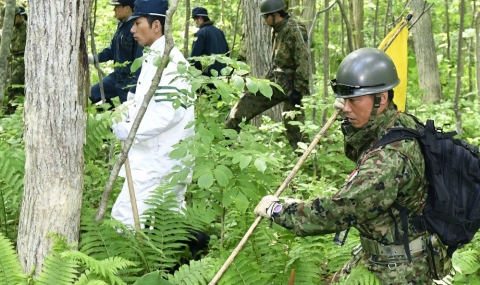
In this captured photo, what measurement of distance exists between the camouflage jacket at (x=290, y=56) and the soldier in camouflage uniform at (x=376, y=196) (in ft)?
15.1

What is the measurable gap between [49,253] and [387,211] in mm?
2204

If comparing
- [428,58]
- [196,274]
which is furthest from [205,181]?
[428,58]

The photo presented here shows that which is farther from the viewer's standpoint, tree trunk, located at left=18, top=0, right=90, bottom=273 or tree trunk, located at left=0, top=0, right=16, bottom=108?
tree trunk, located at left=0, top=0, right=16, bottom=108

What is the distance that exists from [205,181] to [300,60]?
4.52 metres

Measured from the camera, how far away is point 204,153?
426cm

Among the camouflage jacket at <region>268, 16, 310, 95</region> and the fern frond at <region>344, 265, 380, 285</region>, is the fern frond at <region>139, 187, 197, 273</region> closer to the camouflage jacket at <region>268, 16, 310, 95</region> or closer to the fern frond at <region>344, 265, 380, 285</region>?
the fern frond at <region>344, 265, 380, 285</region>

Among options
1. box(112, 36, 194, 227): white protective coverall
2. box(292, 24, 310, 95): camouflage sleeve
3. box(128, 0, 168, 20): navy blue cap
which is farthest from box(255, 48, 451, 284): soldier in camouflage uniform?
box(292, 24, 310, 95): camouflage sleeve

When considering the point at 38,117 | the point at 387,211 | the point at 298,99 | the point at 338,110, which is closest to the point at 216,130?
the point at 338,110

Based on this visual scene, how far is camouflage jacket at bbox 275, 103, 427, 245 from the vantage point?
10.1ft

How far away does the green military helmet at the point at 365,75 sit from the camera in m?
3.34

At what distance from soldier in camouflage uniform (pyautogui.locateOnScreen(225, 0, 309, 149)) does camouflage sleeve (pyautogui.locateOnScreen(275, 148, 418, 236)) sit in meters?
4.72

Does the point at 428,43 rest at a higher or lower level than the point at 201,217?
higher

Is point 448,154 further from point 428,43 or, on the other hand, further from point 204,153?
point 428,43

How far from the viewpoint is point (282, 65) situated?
8250mm
